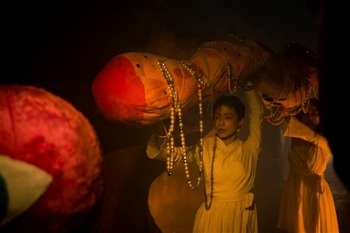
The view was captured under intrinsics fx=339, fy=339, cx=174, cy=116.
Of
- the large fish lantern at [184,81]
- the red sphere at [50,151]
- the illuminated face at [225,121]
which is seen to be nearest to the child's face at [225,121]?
the illuminated face at [225,121]

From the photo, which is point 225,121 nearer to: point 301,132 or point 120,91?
point 301,132

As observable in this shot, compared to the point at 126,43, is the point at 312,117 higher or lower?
lower

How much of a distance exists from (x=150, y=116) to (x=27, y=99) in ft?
2.20

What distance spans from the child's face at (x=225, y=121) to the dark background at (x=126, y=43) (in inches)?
21.3

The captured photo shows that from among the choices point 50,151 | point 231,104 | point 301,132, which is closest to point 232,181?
point 231,104

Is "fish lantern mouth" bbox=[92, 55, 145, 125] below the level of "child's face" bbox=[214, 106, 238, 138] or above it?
above

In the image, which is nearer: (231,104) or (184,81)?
(184,81)

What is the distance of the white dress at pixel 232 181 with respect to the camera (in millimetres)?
2469

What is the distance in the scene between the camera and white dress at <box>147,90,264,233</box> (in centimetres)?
247

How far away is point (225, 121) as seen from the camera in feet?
8.31

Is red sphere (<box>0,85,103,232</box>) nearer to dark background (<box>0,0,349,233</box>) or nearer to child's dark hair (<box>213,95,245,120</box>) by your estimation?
dark background (<box>0,0,349,233</box>)

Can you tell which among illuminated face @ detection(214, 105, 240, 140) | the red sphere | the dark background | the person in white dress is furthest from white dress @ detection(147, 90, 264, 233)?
the red sphere

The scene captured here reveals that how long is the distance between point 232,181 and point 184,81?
3.27ft

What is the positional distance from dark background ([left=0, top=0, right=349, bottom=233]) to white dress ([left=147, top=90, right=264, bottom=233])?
1.75 feet
